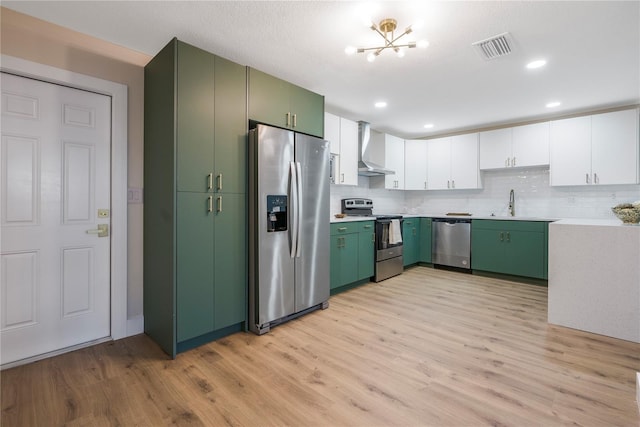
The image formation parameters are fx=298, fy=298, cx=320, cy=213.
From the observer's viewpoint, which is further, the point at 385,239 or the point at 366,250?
the point at 385,239

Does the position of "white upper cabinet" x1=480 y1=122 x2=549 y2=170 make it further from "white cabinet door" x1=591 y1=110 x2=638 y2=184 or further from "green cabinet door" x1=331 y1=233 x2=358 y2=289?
"green cabinet door" x1=331 y1=233 x2=358 y2=289

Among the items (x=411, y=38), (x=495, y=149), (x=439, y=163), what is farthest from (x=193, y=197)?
(x=495, y=149)

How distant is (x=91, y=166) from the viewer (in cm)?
240

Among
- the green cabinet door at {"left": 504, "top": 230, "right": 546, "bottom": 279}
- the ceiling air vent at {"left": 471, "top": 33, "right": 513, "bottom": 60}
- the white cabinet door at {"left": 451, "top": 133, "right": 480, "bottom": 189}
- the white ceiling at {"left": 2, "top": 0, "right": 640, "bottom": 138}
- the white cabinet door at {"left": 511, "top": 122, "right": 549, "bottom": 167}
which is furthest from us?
the white cabinet door at {"left": 451, "top": 133, "right": 480, "bottom": 189}

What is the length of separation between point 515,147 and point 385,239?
2.52 meters

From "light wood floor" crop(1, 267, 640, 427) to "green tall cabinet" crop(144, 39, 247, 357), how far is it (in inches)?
11.7

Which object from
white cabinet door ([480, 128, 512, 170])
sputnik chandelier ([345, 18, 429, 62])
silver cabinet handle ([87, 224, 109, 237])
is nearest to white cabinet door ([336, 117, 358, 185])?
sputnik chandelier ([345, 18, 429, 62])

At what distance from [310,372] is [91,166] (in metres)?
2.33

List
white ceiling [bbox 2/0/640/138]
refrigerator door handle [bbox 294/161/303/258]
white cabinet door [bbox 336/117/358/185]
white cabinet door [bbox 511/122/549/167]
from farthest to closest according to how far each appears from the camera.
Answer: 1. white cabinet door [bbox 511/122/549/167]
2. white cabinet door [bbox 336/117/358/185]
3. refrigerator door handle [bbox 294/161/303/258]
4. white ceiling [bbox 2/0/640/138]

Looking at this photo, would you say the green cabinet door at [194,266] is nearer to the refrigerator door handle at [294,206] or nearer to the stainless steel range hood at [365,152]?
the refrigerator door handle at [294,206]

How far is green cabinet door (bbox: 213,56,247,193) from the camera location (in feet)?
7.94

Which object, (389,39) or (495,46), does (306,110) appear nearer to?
(389,39)

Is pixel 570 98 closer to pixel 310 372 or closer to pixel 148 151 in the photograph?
pixel 310 372

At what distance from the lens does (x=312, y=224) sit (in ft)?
9.83
